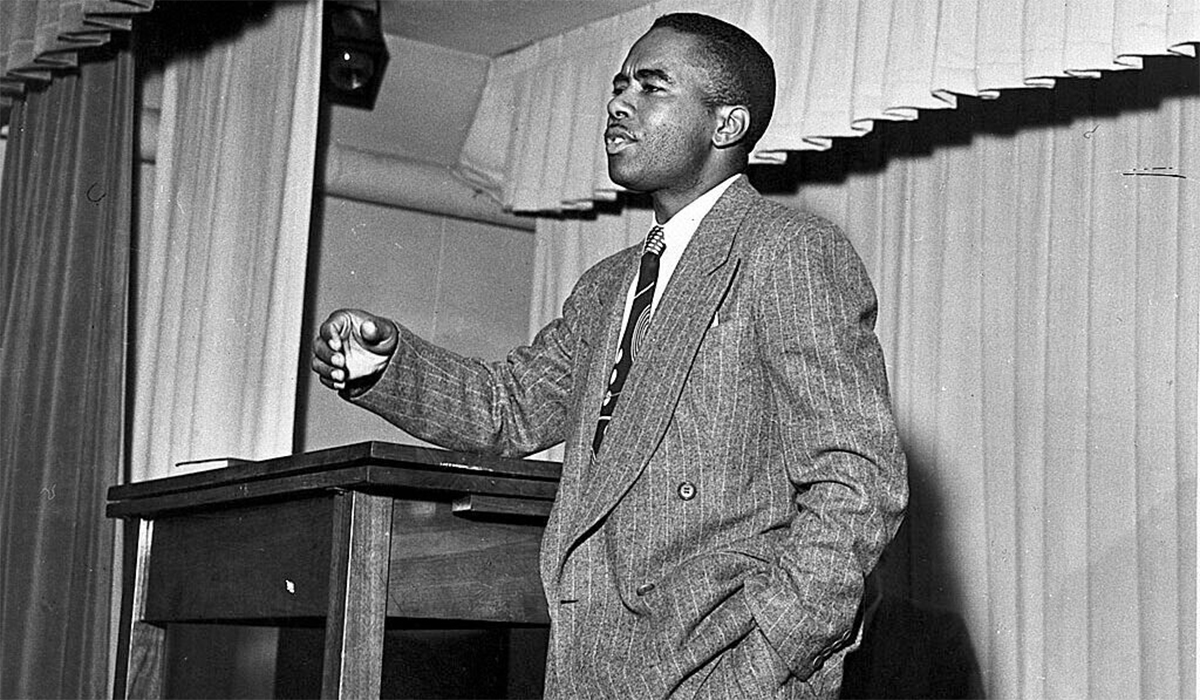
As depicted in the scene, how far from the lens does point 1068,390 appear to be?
3.41 metres

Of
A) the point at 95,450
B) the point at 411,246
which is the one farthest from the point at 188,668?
the point at 411,246

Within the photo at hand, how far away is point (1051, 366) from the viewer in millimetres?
3451

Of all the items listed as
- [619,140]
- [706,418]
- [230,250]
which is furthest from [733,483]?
[230,250]

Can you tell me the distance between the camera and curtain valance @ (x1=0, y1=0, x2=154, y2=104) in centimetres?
317

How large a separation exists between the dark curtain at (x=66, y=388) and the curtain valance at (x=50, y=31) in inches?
4.0

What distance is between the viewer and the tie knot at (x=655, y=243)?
208 centimetres

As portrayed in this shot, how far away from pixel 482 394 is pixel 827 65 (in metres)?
1.53

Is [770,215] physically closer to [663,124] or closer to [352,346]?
[663,124]

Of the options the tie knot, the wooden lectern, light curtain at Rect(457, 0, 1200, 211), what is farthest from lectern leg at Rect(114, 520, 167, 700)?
light curtain at Rect(457, 0, 1200, 211)

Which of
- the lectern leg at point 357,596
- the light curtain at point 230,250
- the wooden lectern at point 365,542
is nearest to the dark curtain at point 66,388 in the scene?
the light curtain at point 230,250

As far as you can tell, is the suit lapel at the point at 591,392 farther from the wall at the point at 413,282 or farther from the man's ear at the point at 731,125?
the wall at the point at 413,282

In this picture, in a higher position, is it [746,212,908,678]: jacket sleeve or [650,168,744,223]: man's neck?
[650,168,744,223]: man's neck

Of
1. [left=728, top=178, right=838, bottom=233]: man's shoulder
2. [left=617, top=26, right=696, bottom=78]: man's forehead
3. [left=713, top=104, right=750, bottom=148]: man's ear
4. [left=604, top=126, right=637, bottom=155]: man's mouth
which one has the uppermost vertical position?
[left=617, top=26, right=696, bottom=78]: man's forehead

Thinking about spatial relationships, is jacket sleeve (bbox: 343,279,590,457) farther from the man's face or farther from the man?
the man's face
